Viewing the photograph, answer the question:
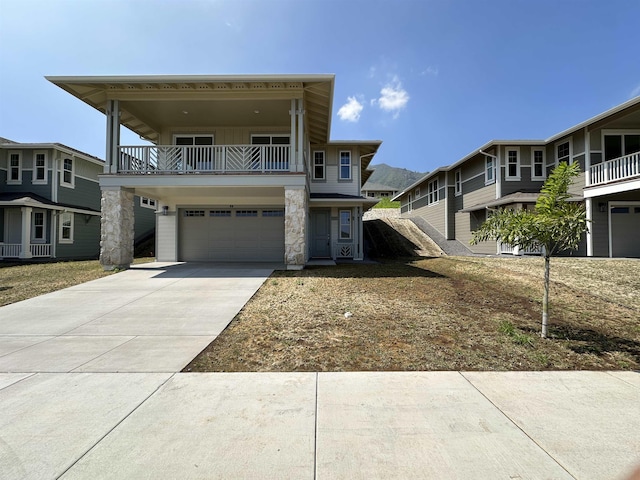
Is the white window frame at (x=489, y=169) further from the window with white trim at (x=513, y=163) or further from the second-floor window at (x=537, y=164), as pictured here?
the second-floor window at (x=537, y=164)

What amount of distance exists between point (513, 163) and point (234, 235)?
47.0 ft

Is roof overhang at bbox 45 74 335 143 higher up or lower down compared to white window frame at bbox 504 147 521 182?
higher up

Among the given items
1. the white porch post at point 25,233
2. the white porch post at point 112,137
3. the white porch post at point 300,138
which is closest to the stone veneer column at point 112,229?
the white porch post at point 112,137

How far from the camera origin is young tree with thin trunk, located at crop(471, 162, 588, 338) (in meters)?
4.13

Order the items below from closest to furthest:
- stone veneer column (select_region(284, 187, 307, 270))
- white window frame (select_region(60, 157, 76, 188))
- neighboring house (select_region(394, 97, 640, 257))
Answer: stone veneer column (select_region(284, 187, 307, 270)) → neighboring house (select_region(394, 97, 640, 257)) → white window frame (select_region(60, 157, 76, 188))

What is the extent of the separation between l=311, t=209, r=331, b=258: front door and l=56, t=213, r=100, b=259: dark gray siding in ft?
46.7

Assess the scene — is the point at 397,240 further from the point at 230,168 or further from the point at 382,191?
the point at 382,191

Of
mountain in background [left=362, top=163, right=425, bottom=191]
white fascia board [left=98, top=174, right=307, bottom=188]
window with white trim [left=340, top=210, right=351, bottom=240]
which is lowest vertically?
window with white trim [left=340, top=210, right=351, bottom=240]

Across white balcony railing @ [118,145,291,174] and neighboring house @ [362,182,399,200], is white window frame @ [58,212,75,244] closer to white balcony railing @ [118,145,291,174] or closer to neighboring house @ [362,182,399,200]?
white balcony railing @ [118,145,291,174]

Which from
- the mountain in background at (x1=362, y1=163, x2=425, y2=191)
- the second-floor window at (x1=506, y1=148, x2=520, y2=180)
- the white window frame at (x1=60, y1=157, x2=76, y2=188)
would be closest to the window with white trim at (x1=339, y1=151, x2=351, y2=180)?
the second-floor window at (x1=506, y1=148, x2=520, y2=180)

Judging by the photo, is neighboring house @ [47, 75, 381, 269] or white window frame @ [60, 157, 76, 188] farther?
white window frame @ [60, 157, 76, 188]

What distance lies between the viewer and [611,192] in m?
12.5

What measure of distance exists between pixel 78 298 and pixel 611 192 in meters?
18.6

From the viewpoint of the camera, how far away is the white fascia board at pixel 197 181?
1048 cm
